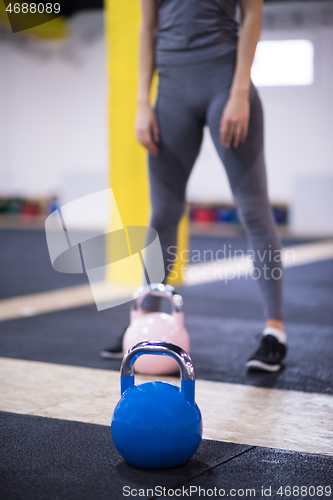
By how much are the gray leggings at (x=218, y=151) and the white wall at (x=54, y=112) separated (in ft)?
24.6

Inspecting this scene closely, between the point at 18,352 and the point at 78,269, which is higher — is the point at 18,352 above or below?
above

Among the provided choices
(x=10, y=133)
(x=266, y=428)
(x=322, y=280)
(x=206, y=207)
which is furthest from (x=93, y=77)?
(x=266, y=428)

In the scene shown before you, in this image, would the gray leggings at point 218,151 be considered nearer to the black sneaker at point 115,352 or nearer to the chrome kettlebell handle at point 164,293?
the chrome kettlebell handle at point 164,293

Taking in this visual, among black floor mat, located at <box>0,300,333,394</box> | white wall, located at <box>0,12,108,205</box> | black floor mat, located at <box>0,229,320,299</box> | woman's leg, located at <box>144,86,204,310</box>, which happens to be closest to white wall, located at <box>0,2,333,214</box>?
white wall, located at <box>0,12,108,205</box>

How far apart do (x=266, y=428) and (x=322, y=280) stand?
8.61ft

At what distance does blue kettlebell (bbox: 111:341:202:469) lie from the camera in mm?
945

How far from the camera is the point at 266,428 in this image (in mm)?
1168

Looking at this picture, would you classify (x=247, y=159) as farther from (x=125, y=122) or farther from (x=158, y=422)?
(x=125, y=122)

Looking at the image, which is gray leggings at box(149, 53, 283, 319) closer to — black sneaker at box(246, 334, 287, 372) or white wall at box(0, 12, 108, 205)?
A: black sneaker at box(246, 334, 287, 372)

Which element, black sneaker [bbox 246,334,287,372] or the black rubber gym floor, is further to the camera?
black sneaker [bbox 246,334,287,372]

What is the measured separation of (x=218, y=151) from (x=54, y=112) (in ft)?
27.6

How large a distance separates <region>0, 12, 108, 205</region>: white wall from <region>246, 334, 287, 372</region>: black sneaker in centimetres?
770

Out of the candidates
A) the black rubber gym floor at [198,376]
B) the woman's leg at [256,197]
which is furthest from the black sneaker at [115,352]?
the woman's leg at [256,197]

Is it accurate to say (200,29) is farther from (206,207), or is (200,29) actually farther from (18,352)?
(206,207)
